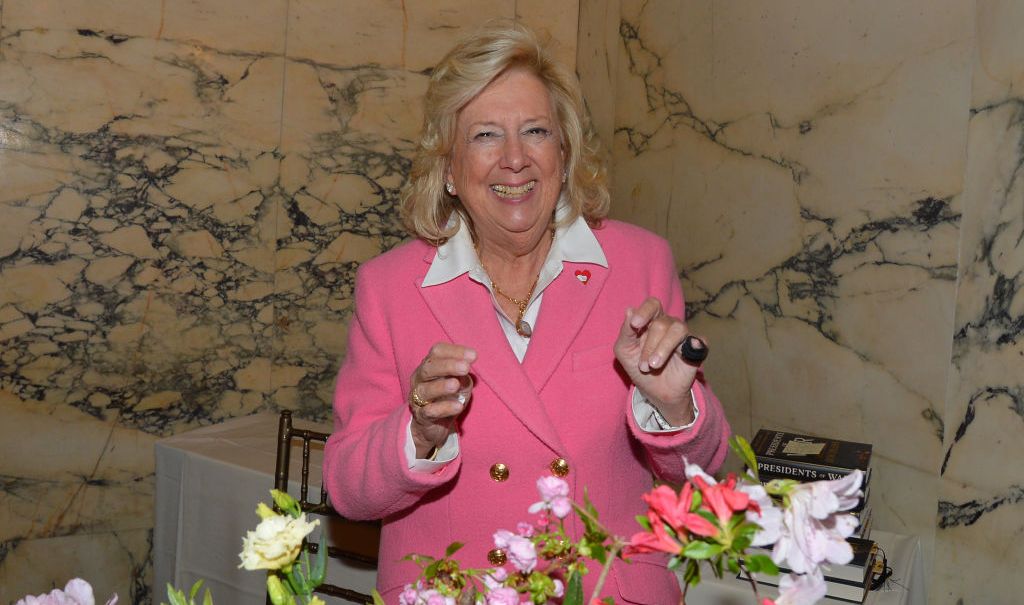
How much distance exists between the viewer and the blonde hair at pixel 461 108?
6.84ft

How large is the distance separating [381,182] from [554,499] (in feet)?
10.6

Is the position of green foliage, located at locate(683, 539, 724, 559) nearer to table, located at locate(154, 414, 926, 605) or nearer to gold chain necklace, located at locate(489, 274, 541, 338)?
gold chain necklace, located at locate(489, 274, 541, 338)

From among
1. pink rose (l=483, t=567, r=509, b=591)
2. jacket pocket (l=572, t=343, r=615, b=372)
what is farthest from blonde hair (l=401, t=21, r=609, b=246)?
pink rose (l=483, t=567, r=509, b=591)

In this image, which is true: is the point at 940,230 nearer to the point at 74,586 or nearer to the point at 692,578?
the point at 692,578

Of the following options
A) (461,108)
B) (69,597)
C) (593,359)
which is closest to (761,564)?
(69,597)

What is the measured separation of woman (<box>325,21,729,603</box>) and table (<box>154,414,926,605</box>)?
2.47ft

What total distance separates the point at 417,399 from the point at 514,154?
65 centimetres

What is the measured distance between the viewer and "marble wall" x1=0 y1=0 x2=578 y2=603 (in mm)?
3533

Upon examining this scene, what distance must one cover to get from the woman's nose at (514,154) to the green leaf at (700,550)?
1.33 metres

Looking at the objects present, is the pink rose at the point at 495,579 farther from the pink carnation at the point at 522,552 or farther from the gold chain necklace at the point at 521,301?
the gold chain necklace at the point at 521,301

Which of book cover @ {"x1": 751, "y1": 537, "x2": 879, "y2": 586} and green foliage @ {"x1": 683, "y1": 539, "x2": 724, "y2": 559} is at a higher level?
green foliage @ {"x1": 683, "y1": 539, "x2": 724, "y2": 559}

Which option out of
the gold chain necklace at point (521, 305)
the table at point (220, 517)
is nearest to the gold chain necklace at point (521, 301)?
the gold chain necklace at point (521, 305)

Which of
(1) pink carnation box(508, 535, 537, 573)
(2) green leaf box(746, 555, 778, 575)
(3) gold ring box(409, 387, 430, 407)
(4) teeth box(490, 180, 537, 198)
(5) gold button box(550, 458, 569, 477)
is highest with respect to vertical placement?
(4) teeth box(490, 180, 537, 198)

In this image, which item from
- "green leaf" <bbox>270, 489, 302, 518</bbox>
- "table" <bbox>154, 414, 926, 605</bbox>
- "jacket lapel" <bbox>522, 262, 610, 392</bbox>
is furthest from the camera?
"table" <bbox>154, 414, 926, 605</bbox>
